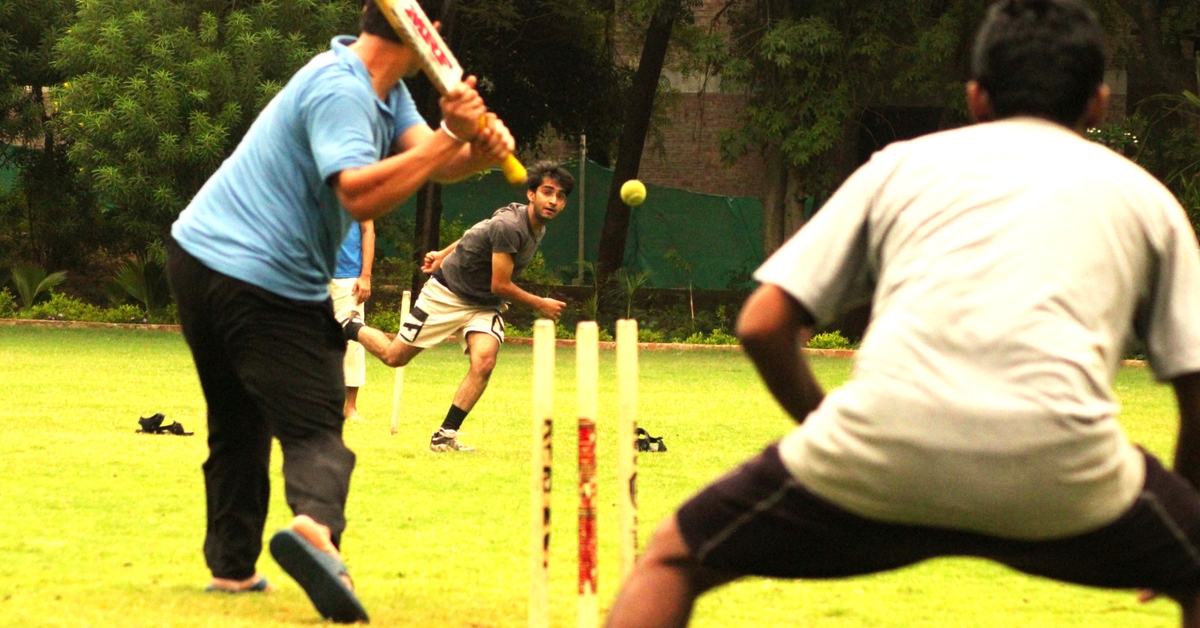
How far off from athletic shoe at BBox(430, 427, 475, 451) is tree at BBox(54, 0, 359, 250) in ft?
44.2

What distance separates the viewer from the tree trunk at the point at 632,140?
26.3 m

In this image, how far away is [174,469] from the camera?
9500 millimetres

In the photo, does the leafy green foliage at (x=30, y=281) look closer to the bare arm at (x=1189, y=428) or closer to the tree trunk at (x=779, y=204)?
the tree trunk at (x=779, y=204)

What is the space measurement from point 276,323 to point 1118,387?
14146 mm

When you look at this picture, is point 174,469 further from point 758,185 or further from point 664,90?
point 758,185

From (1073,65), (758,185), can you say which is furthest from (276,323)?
(758,185)

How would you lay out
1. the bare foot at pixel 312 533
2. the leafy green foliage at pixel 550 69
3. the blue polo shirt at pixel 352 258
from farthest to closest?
the leafy green foliage at pixel 550 69 → the blue polo shirt at pixel 352 258 → the bare foot at pixel 312 533

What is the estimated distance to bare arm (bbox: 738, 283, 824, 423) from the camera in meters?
3.09

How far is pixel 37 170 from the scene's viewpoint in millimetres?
27031

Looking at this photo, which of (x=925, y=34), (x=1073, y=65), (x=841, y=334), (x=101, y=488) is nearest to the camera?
(x=1073, y=65)

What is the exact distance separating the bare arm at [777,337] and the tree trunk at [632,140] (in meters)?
23.0

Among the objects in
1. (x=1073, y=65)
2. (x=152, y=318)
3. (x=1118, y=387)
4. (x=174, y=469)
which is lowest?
(x=152, y=318)

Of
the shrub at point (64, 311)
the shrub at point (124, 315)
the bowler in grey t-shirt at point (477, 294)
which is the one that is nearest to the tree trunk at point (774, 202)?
the shrub at point (124, 315)

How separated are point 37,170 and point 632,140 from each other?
9.76 meters
